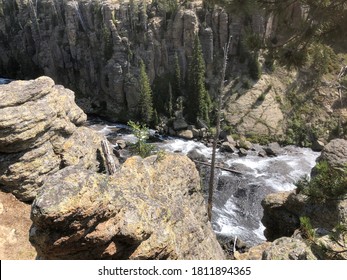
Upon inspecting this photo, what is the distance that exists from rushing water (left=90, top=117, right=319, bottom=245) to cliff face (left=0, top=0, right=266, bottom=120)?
2175cm

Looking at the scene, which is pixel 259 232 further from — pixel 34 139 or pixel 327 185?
pixel 327 185

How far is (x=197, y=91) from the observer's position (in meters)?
82.1

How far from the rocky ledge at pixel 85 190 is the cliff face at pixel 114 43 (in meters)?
64.0

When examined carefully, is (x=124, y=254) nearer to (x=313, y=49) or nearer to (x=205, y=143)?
(x=313, y=49)

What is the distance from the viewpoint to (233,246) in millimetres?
39156

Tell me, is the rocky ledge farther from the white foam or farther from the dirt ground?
the white foam

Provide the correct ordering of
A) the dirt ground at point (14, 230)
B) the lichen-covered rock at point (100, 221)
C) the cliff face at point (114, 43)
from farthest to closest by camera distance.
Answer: the cliff face at point (114, 43), the dirt ground at point (14, 230), the lichen-covered rock at point (100, 221)

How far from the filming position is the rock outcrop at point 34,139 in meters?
22.9

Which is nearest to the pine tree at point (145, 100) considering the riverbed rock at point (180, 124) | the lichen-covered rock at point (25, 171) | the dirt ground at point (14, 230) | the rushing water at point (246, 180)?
the riverbed rock at point (180, 124)

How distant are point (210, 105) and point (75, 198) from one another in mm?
73500

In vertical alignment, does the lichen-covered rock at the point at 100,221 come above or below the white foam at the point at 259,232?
above

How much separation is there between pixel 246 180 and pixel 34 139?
40622 millimetres

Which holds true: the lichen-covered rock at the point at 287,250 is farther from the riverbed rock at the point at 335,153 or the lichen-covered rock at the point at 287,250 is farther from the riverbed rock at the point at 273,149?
the riverbed rock at the point at 273,149

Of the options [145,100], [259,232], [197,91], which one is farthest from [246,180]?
[145,100]
